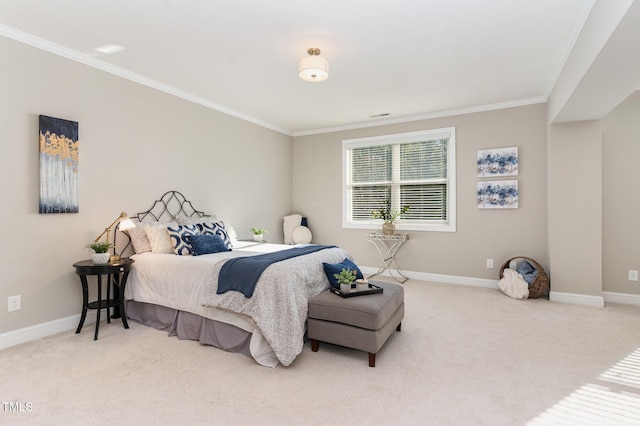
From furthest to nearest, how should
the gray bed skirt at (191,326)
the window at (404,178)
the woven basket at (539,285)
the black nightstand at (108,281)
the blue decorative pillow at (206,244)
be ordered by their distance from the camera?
1. the window at (404,178)
2. the woven basket at (539,285)
3. the blue decorative pillow at (206,244)
4. the black nightstand at (108,281)
5. the gray bed skirt at (191,326)

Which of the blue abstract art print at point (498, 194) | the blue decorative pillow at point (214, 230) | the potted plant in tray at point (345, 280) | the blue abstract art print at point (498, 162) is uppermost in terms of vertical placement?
the blue abstract art print at point (498, 162)

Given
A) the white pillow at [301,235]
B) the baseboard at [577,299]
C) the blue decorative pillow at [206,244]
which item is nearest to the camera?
the blue decorative pillow at [206,244]

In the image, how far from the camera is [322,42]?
2941mm

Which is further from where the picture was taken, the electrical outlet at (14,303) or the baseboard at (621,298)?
the baseboard at (621,298)

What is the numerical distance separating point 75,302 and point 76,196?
103cm

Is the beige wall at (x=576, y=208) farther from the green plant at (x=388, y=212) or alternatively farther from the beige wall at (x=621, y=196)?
the green plant at (x=388, y=212)

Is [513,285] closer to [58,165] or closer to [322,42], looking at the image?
[322,42]

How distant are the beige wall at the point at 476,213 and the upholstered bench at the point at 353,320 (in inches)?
105

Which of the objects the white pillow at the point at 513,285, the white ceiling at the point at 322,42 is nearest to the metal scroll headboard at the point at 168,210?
the white ceiling at the point at 322,42

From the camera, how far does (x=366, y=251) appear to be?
580 centimetres

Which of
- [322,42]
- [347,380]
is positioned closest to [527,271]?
[347,380]

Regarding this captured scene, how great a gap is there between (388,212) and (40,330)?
462cm

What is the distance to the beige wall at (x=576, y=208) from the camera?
3.94 m

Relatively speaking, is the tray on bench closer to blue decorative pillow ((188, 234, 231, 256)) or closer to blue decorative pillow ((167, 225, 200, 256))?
blue decorative pillow ((188, 234, 231, 256))
